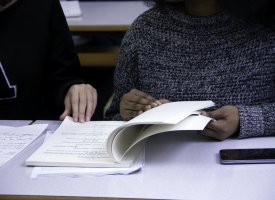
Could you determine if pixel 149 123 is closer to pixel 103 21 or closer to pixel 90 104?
pixel 90 104

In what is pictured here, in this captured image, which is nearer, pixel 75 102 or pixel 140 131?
pixel 140 131

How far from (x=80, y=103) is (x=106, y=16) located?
134 cm

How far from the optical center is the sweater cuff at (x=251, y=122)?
100 cm

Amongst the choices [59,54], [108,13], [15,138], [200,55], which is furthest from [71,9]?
[15,138]

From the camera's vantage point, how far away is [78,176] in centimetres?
84

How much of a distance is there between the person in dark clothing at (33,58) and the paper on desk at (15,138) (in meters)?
0.20

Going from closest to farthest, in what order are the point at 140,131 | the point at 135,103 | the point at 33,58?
the point at 140,131, the point at 135,103, the point at 33,58

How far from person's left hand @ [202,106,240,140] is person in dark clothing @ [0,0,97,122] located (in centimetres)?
45

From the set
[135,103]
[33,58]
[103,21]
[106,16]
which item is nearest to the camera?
[135,103]

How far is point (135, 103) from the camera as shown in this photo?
3.67 ft

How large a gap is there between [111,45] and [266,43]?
1520 millimetres

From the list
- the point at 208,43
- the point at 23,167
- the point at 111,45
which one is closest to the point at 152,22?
the point at 208,43

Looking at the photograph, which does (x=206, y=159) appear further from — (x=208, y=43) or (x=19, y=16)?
(x=19, y=16)

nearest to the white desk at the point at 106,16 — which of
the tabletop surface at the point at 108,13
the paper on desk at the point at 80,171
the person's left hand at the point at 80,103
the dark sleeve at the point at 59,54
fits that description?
the tabletop surface at the point at 108,13
